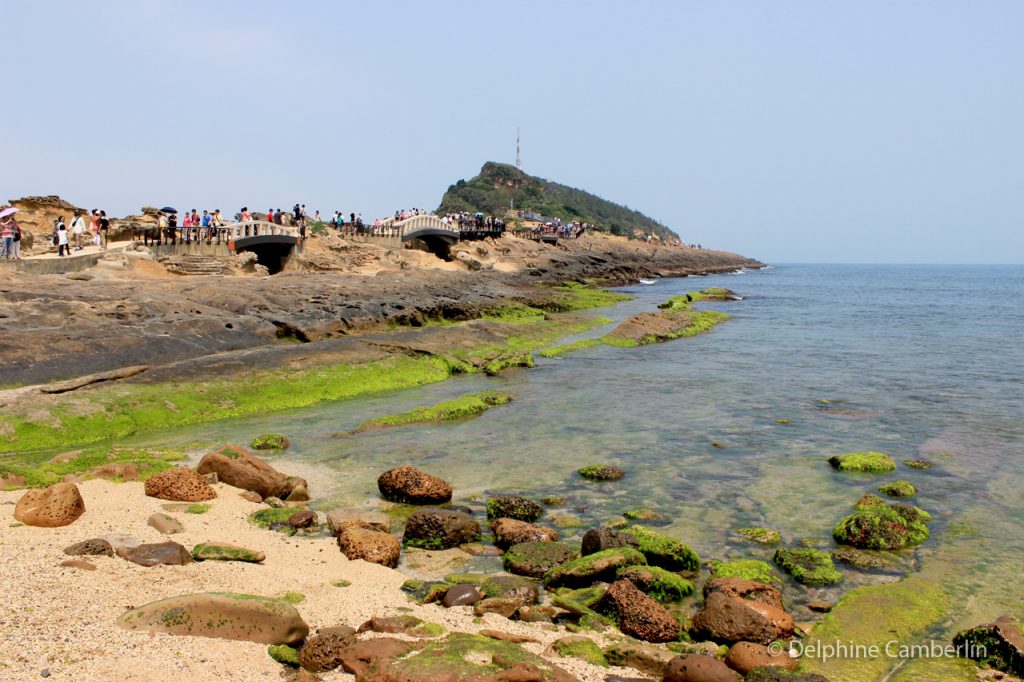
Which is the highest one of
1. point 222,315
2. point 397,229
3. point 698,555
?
point 397,229

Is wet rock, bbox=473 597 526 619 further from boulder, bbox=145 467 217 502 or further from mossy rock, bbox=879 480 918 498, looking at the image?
mossy rock, bbox=879 480 918 498

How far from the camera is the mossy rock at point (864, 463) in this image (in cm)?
1416

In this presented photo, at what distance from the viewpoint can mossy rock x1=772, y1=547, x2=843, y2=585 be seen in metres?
9.45

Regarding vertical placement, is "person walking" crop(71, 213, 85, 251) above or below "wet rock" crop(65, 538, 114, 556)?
above

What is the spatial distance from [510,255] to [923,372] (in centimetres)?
4534

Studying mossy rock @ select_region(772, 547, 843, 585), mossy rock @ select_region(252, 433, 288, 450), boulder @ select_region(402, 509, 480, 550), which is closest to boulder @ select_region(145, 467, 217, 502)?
boulder @ select_region(402, 509, 480, 550)

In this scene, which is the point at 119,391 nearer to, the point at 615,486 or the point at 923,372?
the point at 615,486

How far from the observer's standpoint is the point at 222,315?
2548 cm

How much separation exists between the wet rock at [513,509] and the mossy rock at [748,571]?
2.98 meters

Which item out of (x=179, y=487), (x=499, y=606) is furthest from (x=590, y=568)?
(x=179, y=487)

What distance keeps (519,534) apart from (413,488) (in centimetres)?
240

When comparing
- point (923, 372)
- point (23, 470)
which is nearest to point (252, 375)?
point (23, 470)

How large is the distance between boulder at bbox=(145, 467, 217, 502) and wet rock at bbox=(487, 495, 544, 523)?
443cm

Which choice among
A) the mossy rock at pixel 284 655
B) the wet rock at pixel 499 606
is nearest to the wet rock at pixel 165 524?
the mossy rock at pixel 284 655
